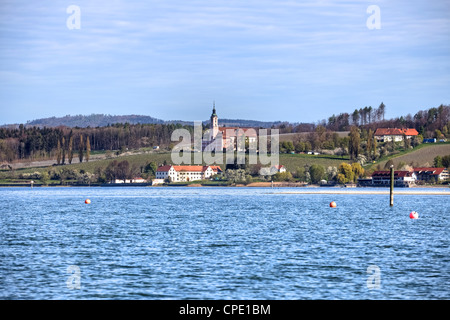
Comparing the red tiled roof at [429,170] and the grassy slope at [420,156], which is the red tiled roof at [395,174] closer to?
the red tiled roof at [429,170]

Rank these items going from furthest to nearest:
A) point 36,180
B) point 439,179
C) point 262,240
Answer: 1. point 36,180
2. point 439,179
3. point 262,240

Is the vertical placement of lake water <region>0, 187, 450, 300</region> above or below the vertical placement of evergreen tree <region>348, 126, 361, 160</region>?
below

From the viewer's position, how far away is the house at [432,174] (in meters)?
170

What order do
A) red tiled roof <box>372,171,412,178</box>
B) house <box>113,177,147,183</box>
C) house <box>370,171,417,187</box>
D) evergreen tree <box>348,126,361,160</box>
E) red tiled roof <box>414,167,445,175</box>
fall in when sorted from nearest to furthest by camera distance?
house <box>370,171,417,187</box>, red tiled roof <box>372,171,412,178</box>, red tiled roof <box>414,167,445,175</box>, evergreen tree <box>348,126,361,160</box>, house <box>113,177,147,183</box>

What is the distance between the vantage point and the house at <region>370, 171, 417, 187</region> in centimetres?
16600

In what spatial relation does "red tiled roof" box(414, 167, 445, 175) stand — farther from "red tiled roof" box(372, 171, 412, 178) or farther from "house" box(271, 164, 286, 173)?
"house" box(271, 164, 286, 173)

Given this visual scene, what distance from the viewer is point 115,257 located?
34.4 meters

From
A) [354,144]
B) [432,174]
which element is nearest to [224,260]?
[432,174]

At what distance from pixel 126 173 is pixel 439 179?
3743 inches

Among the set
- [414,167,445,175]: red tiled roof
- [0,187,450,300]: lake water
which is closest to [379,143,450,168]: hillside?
[414,167,445,175]: red tiled roof

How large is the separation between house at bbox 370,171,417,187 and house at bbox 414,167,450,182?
1.72 metres

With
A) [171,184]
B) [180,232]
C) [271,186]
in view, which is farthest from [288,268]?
[171,184]

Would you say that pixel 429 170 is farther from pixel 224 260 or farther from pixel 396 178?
pixel 224 260
